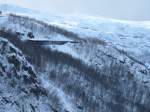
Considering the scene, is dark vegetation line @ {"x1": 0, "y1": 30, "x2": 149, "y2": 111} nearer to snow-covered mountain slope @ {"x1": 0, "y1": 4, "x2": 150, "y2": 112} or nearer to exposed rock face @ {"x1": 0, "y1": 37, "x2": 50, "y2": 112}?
snow-covered mountain slope @ {"x1": 0, "y1": 4, "x2": 150, "y2": 112}

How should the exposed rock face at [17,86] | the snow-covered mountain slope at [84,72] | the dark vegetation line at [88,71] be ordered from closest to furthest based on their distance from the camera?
the exposed rock face at [17,86] → the snow-covered mountain slope at [84,72] → the dark vegetation line at [88,71]

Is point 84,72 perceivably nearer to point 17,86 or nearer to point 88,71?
point 88,71

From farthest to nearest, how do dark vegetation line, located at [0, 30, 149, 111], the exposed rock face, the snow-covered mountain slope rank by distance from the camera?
dark vegetation line, located at [0, 30, 149, 111], the snow-covered mountain slope, the exposed rock face

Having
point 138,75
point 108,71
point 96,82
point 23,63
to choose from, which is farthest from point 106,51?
point 23,63

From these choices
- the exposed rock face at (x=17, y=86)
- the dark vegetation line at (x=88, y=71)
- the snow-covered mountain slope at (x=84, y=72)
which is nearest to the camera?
the exposed rock face at (x=17, y=86)

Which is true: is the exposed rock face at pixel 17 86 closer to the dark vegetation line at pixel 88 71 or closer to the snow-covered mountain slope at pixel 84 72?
the snow-covered mountain slope at pixel 84 72

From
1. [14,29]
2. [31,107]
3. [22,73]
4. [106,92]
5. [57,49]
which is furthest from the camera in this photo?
[57,49]

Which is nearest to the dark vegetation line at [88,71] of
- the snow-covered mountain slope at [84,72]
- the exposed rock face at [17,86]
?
the snow-covered mountain slope at [84,72]

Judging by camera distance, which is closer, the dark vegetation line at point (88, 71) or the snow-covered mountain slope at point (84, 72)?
the snow-covered mountain slope at point (84, 72)

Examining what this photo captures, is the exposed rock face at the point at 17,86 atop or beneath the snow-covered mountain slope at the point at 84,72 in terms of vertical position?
atop

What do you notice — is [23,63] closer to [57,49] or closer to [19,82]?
[19,82]

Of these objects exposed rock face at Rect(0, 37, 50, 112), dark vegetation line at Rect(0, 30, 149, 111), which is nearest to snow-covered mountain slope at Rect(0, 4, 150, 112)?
dark vegetation line at Rect(0, 30, 149, 111)
